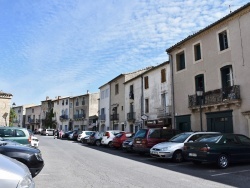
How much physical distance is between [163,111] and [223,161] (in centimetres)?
1533

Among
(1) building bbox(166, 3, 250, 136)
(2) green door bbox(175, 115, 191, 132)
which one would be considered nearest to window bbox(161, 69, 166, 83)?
(1) building bbox(166, 3, 250, 136)

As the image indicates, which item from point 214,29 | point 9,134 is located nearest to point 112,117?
point 214,29

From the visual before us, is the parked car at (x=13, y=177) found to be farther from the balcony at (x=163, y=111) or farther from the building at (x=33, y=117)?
the building at (x=33, y=117)

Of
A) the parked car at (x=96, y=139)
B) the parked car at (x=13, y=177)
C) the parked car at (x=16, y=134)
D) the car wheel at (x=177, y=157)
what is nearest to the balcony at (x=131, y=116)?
the parked car at (x=96, y=139)

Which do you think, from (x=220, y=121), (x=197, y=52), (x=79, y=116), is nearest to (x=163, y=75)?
(x=197, y=52)

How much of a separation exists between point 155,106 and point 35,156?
22.3 meters

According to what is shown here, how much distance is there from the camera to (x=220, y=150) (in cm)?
1166

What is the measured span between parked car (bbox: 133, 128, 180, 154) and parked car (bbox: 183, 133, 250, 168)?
152 inches

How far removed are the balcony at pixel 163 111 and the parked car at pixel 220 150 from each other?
12956mm

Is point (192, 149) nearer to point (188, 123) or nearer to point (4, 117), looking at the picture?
point (188, 123)

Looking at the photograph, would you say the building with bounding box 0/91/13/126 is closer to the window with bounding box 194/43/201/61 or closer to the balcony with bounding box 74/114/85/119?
the window with bounding box 194/43/201/61

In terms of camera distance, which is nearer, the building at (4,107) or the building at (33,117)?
the building at (4,107)

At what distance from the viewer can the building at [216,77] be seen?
17859mm

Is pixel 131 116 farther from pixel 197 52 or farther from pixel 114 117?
pixel 197 52
